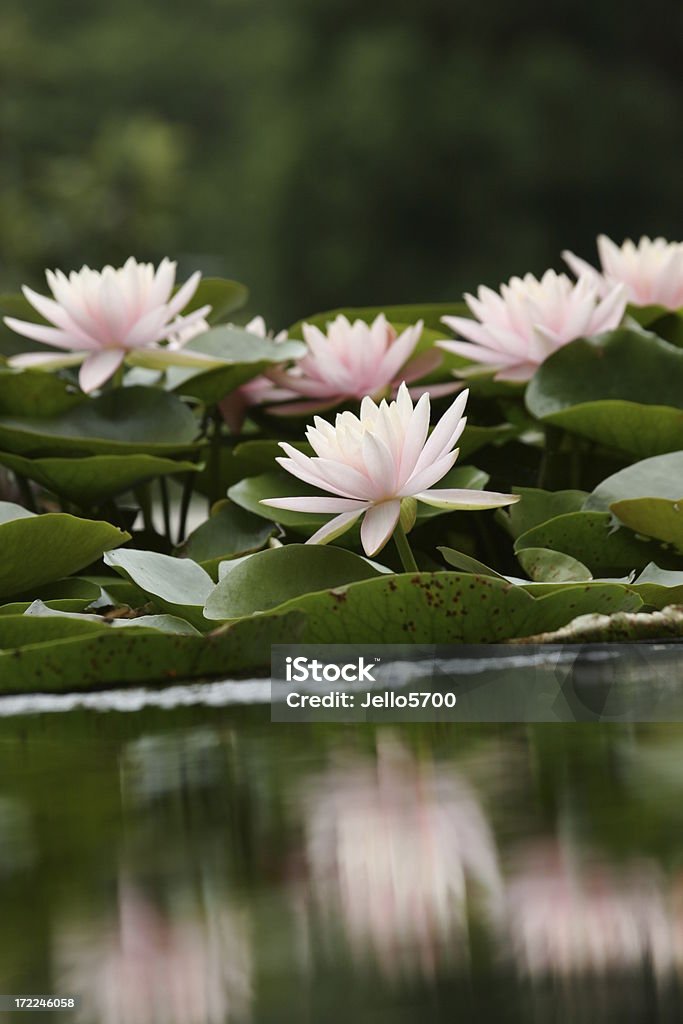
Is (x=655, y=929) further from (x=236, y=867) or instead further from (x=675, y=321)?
(x=675, y=321)

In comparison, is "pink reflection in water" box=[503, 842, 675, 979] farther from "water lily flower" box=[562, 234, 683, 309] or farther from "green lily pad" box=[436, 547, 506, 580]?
"water lily flower" box=[562, 234, 683, 309]

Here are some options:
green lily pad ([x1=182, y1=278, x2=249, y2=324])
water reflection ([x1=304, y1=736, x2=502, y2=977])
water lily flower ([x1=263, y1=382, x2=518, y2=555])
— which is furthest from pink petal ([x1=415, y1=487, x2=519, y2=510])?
green lily pad ([x1=182, y1=278, x2=249, y2=324])

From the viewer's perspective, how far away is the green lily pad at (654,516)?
1.38 feet

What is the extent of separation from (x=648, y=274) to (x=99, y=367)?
296 mm

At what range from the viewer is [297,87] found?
32.4ft

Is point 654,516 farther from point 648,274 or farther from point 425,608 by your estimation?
point 648,274

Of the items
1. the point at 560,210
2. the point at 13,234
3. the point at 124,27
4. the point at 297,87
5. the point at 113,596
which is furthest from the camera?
the point at 124,27

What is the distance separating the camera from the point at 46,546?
425 mm

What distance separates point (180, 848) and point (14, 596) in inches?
8.6

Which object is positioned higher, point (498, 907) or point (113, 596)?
point (113, 596)

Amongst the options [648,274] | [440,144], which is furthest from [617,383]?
[440,144]

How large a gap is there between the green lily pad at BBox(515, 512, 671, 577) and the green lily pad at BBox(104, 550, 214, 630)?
120mm

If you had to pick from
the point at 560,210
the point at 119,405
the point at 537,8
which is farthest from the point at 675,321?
the point at 537,8

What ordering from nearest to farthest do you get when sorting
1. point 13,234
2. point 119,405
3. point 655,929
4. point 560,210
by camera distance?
point 655,929
point 119,405
point 13,234
point 560,210
